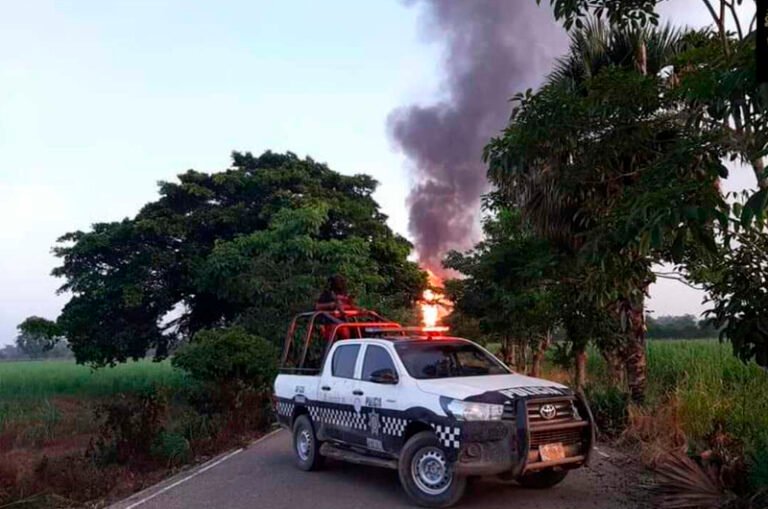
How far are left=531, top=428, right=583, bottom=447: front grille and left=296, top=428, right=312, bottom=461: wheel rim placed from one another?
3931 millimetres

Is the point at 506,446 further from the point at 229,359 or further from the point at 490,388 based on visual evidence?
the point at 229,359

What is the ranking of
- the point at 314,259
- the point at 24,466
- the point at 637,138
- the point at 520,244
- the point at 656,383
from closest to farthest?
the point at 637,138
the point at 24,466
the point at 656,383
the point at 520,244
the point at 314,259

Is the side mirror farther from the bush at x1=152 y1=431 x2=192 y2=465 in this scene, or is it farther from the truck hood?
the bush at x1=152 y1=431 x2=192 y2=465

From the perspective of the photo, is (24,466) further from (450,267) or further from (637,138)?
(450,267)

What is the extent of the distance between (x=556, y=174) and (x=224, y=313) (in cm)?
1990

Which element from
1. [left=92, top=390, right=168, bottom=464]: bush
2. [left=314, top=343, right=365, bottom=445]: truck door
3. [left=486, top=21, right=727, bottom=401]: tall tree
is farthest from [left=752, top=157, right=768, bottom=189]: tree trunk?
[left=92, top=390, right=168, bottom=464]: bush

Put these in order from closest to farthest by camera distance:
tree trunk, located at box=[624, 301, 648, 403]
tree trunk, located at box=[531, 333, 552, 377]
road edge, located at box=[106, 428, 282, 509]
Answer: road edge, located at box=[106, 428, 282, 509] → tree trunk, located at box=[624, 301, 648, 403] → tree trunk, located at box=[531, 333, 552, 377]

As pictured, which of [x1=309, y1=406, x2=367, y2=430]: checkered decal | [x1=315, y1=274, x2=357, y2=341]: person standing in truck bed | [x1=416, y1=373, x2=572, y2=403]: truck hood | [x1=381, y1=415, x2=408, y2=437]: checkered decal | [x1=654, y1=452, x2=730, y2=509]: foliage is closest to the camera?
[x1=654, y1=452, x2=730, y2=509]: foliage

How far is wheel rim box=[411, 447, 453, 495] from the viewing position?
7.75 metres

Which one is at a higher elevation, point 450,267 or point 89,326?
point 450,267

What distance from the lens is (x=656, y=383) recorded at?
48.6ft

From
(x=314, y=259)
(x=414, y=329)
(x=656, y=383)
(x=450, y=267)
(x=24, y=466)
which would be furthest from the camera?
(x=450, y=267)

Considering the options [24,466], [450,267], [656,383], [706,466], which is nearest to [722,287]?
[706,466]

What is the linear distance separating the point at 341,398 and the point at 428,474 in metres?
2.05
